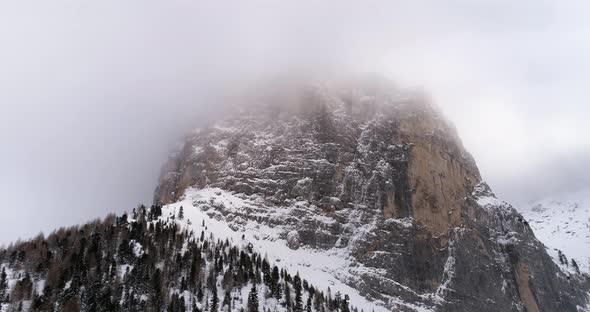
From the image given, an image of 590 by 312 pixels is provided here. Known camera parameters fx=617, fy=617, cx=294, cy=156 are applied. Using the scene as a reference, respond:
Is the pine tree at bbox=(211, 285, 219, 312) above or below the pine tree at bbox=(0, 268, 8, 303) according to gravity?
below

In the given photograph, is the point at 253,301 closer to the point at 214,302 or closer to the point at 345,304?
the point at 214,302

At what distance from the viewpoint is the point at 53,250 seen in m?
172

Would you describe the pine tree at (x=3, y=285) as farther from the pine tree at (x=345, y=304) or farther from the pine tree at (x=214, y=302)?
the pine tree at (x=345, y=304)

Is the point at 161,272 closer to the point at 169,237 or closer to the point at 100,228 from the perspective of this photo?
the point at 169,237

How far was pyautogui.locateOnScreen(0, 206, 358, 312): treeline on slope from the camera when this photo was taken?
149 metres

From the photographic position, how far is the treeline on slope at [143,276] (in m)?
149

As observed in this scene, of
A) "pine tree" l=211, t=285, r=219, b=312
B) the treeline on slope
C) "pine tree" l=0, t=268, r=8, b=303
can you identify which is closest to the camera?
"pine tree" l=0, t=268, r=8, b=303

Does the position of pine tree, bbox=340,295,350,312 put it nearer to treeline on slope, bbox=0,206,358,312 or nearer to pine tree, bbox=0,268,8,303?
treeline on slope, bbox=0,206,358,312

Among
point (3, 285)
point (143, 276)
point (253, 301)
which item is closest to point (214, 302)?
point (253, 301)

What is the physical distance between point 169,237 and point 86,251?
24.9m

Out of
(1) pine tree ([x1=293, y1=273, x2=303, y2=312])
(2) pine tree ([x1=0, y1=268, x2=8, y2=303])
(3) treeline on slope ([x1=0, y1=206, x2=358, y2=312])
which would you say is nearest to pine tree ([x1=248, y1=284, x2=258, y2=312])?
(3) treeline on slope ([x1=0, y1=206, x2=358, y2=312])

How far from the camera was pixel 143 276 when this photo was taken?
520 ft

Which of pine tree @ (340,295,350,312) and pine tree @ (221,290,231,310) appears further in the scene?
pine tree @ (340,295,350,312)

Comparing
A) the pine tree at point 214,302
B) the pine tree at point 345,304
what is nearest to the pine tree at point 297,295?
the pine tree at point 345,304
